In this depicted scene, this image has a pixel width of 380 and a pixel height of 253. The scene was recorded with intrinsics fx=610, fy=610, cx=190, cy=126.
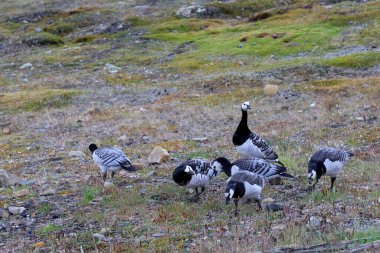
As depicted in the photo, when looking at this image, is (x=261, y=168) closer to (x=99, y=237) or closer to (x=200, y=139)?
(x=99, y=237)

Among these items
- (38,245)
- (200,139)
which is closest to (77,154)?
(200,139)

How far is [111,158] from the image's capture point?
16.3 metres

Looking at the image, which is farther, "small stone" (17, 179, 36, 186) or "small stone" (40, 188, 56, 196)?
"small stone" (17, 179, 36, 186)

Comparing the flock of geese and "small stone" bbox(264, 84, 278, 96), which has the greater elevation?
the flock of geese

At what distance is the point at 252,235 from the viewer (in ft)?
36.8

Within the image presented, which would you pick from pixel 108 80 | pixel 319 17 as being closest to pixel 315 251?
pixel 108 80

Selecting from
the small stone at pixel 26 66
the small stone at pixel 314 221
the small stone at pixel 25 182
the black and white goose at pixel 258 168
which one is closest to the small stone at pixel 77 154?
the small stone at pixel 25 182

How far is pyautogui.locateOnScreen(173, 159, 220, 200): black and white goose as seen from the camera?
47.9 ft

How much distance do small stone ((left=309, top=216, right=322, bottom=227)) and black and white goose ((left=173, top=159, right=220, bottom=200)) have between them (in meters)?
3.55

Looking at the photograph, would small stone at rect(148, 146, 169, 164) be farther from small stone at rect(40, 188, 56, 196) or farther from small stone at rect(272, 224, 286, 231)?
small stone at rect(272, 224, 286, 231)

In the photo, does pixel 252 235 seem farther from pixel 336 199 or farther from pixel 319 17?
pixel 319 17

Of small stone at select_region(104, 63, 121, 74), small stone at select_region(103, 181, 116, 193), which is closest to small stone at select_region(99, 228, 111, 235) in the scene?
small stone at select_region(103, 181, 116, 193)

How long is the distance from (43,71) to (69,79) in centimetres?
629

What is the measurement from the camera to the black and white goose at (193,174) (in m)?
14.6
